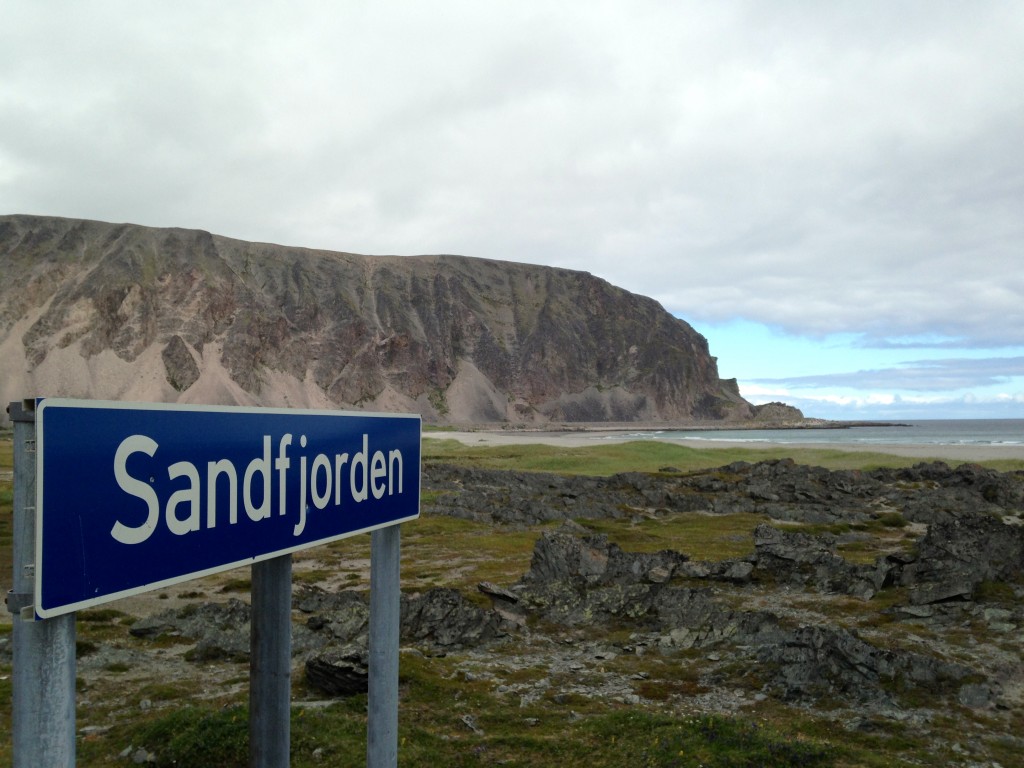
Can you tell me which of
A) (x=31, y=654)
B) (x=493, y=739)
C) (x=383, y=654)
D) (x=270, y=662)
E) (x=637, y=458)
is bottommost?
(x=637, y=458)

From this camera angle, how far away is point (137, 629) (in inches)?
723

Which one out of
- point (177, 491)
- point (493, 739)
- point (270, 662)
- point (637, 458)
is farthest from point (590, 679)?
point (637, 458)

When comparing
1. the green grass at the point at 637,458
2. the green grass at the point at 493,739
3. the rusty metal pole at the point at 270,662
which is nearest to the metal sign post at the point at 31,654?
the rusty metal pole at the point at 270,662

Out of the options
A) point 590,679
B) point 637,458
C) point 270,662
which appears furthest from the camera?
point 637,458

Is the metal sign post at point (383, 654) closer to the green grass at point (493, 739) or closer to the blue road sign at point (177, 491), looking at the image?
the blue road sign at point (177, 491)

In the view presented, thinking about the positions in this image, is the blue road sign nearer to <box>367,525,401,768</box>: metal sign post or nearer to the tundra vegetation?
<box>367,525,401,768</box>: metal sign post

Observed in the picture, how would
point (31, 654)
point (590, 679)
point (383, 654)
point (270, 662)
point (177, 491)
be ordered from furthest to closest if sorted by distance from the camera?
point (590, 679) → point (383, 654) → point (270, 662) → point (177, 491) → point (31, 654)

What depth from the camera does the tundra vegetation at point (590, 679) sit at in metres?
10.1

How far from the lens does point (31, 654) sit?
8.25ft

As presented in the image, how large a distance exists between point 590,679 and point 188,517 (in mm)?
12847

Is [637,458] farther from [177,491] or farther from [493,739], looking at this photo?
[177,491]

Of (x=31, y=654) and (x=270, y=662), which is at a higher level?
(x=31, y=654)

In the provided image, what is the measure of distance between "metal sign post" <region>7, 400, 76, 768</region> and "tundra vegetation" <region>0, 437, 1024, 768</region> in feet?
25.9

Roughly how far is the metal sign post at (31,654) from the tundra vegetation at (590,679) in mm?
7909
